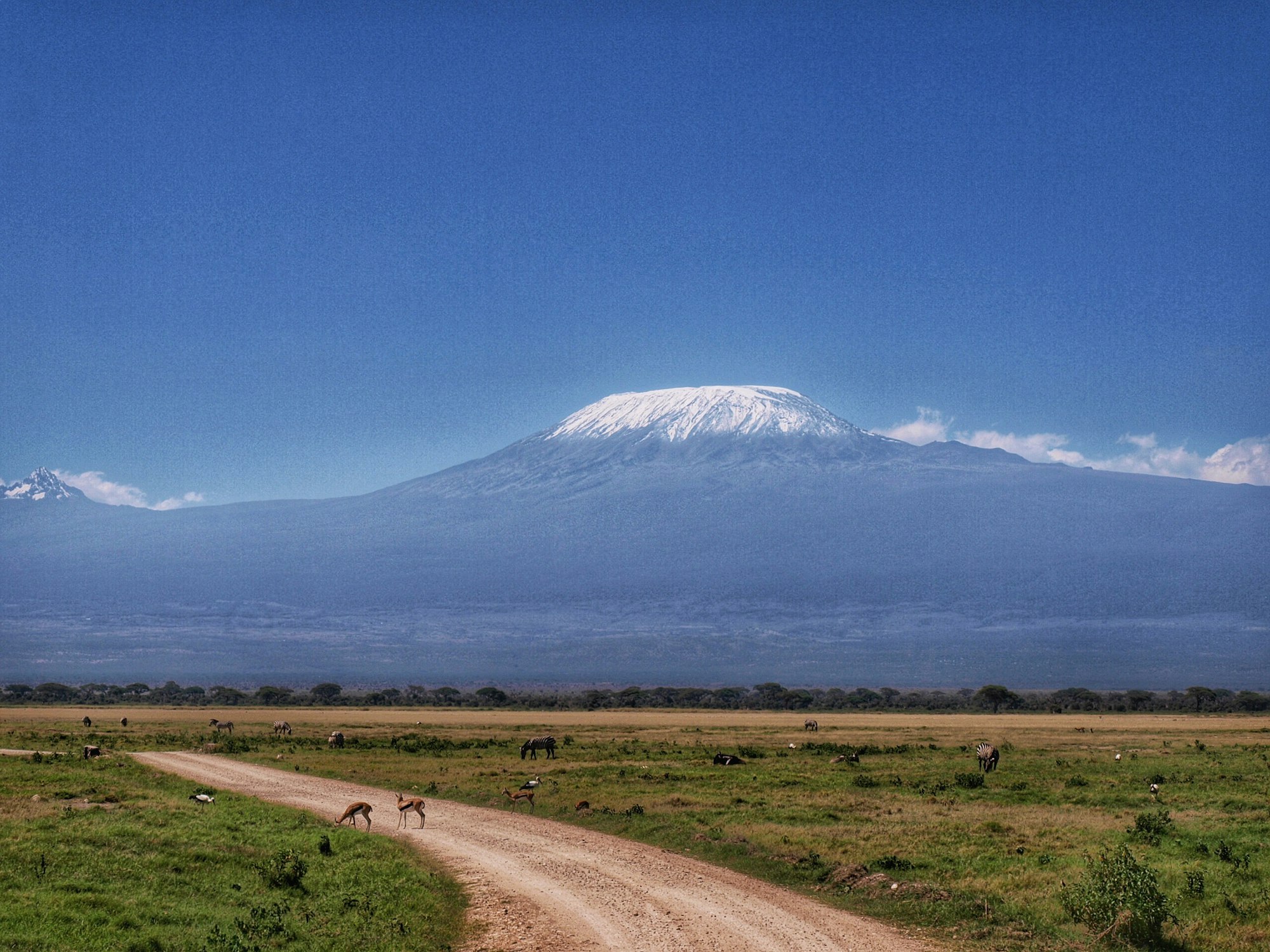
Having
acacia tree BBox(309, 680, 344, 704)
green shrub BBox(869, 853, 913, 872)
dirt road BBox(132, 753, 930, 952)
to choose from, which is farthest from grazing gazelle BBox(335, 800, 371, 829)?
acacia tree BBox(309, 680, 344, 704)

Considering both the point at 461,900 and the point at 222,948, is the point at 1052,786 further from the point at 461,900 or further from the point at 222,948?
the point at 222,948

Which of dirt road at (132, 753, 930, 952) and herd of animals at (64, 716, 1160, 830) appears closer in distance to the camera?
dirt road at (132, 753, 930, 952)

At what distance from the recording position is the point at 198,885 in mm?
15703

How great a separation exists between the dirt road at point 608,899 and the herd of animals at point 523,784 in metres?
0.47

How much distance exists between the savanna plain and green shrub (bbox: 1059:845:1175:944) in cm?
6

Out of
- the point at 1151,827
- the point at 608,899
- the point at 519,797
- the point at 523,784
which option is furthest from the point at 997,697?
the point at 608,899

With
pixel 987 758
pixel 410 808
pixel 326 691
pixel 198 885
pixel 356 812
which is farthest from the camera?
pixel 326 691

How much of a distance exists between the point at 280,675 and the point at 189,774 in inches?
6339

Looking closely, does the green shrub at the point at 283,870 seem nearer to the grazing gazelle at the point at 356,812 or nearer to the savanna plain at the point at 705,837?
the savanna plain at the point at 705,837

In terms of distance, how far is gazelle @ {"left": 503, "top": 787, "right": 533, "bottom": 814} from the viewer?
1075 inches

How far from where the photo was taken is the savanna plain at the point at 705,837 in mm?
13984

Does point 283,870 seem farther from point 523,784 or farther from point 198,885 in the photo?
point 523,784

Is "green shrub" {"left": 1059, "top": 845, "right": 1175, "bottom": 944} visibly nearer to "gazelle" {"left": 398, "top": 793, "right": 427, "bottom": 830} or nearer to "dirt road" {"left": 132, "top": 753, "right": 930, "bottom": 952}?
"dirt road" {"left": 132, "top": 753, "right": 930, "bottom": 952}

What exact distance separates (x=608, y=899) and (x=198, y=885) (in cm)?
600
